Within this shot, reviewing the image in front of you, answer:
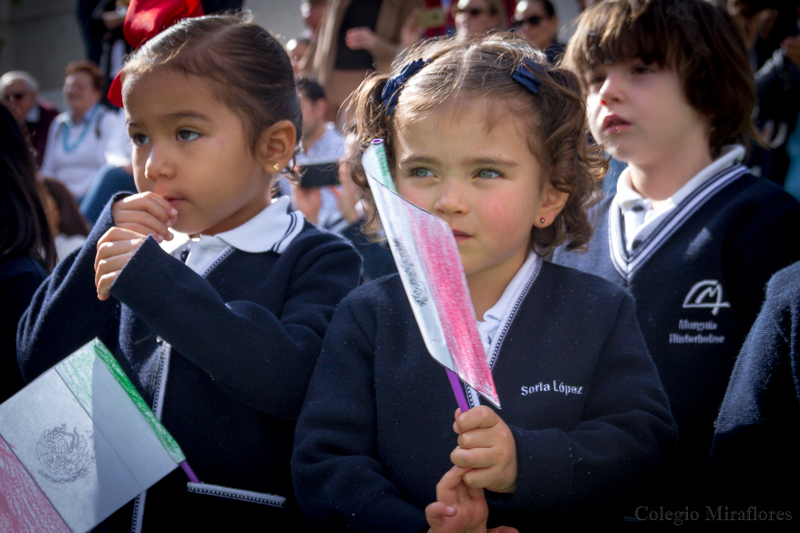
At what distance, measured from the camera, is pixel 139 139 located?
154cm

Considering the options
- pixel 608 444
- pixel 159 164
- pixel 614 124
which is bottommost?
pixel 608 444

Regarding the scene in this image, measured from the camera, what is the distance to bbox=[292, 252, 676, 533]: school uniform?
3.77ft

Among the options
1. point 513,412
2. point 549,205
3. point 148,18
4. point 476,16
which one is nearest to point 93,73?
point 476,16

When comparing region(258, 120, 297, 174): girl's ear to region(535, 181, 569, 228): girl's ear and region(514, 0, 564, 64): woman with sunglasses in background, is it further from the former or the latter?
region(514, 0, 564, 64): woman with sunglasses in background

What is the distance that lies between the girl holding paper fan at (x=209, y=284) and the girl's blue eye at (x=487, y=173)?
1.36ft

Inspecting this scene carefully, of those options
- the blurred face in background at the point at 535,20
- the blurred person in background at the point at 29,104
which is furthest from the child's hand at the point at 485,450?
the blurred person in background at the point at 29,104

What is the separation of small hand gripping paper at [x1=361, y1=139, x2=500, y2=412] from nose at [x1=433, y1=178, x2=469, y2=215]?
305 mm

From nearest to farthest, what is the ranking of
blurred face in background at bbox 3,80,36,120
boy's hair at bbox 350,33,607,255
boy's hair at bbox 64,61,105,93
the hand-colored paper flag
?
1. the hand-colored paper flag
2. boy's hair at bbox 350,33,607,255
3. boy's hair at bbox 64,61,105,93
4. blurred face in background at bbox 3,80,36,120

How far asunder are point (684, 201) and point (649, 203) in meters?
0.11

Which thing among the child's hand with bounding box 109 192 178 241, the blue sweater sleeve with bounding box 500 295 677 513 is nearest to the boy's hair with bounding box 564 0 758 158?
the blue sweater sleeve with bounding box 500 295 677 513

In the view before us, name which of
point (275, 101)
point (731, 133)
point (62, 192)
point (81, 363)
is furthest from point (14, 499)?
point (62, 192)

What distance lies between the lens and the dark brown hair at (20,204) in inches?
75.4

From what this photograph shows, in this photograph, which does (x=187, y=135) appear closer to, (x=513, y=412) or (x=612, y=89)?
(x=513, y=412)

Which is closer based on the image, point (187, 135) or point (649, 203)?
point (187, 135)
